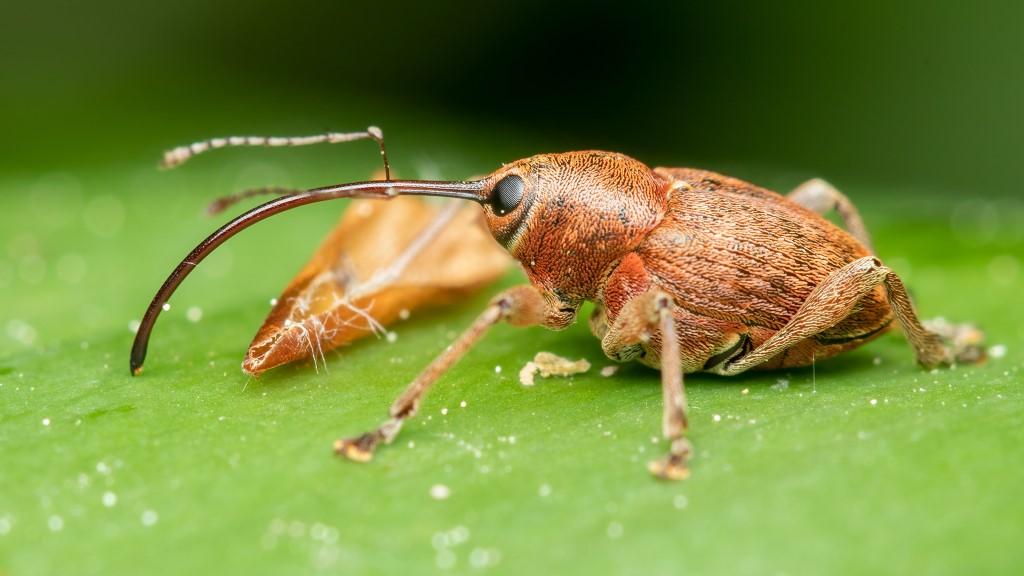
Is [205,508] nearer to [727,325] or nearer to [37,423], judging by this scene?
[37,423]

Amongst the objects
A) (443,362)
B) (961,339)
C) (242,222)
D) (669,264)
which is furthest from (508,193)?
(961,339)

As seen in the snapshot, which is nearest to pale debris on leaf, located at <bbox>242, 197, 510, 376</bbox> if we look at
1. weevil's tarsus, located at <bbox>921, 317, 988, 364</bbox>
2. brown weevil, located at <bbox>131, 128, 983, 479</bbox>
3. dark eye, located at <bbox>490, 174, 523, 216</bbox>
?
brown weevil, located at <bbox>131, 128, 983, 479</bbox>

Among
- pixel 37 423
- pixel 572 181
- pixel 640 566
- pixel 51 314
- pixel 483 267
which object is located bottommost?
pixel 640 566

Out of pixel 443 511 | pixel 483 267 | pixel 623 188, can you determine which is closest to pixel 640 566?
pixel 443 511

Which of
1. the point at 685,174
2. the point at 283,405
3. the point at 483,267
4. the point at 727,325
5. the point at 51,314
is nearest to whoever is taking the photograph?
the point at 283,405

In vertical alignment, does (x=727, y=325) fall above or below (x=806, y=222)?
below

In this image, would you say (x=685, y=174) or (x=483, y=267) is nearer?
(x=685, y=174)

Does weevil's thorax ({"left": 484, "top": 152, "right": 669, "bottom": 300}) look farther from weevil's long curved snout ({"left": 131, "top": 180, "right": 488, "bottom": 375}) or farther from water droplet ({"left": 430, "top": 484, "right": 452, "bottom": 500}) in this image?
water droplet ({"left": 430, "top": 484, "right": 452, "bottom": 500})

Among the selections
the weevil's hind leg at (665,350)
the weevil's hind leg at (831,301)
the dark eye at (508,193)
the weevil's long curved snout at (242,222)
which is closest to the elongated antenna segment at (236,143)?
the weevil's long curved snout at (242,222)

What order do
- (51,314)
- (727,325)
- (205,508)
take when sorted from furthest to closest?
(51,314)
(727,325)
(205,508)
